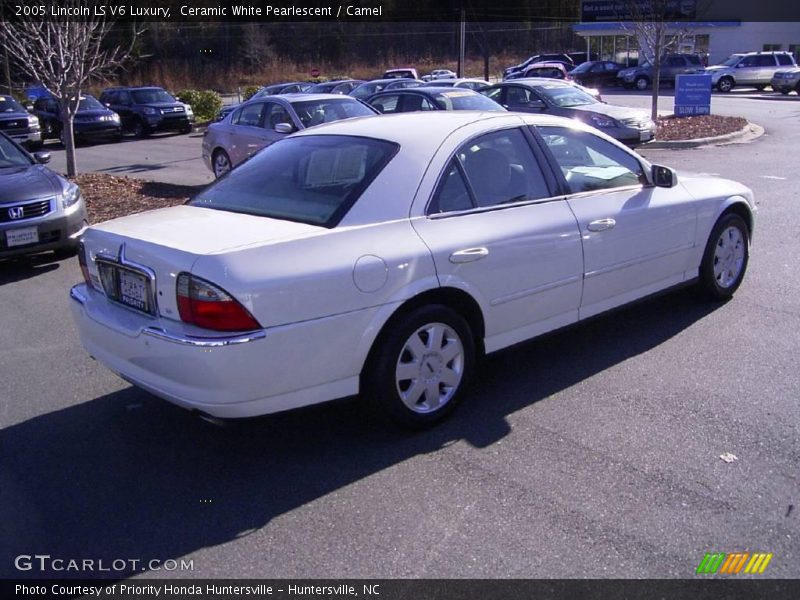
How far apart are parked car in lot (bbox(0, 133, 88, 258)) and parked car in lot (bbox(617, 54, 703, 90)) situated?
36.0 metres

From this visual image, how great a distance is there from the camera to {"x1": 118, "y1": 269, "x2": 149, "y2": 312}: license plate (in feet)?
13.4

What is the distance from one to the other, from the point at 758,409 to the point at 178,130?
81.7 feet

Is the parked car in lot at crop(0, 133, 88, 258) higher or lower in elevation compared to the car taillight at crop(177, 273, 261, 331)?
lower

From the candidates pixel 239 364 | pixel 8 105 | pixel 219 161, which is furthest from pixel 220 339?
pixel 8 105

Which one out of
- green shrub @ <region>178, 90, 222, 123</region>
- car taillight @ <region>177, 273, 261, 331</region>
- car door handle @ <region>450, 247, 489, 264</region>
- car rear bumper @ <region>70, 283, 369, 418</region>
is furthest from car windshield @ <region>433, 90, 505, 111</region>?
green shrub @ <region>178, 90, 222, 123</region>

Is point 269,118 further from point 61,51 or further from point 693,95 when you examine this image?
point 693,95

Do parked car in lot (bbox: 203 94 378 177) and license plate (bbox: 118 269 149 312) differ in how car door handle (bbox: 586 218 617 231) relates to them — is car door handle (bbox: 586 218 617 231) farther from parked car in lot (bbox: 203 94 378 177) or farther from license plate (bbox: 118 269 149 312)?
parked car in lot (bbox: 203 94 378 177)

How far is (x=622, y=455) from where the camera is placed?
4.09 metres

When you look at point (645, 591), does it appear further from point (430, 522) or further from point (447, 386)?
point (447, 386)

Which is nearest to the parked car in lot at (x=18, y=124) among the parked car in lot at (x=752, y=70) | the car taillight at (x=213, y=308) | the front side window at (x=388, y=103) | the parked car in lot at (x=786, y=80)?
the front side window at (x=388, y=103)

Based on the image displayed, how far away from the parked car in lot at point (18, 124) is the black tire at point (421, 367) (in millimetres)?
21581

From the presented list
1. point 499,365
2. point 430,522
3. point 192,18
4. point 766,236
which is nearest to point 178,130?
point 766,236

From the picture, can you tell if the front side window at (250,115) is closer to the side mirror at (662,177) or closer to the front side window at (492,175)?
the side mirror at (662,177)

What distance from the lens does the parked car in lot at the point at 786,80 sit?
116ft
